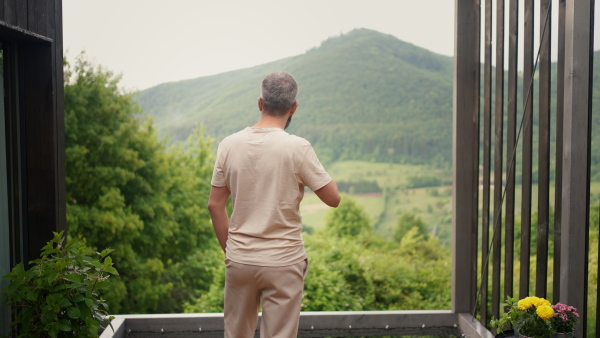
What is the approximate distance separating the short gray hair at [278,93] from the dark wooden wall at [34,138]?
3.70 ft

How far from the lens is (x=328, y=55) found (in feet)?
29.8

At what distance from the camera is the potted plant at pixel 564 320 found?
223cm

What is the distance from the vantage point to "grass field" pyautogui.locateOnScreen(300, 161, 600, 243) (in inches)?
334

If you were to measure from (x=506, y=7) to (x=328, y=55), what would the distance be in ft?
19.3

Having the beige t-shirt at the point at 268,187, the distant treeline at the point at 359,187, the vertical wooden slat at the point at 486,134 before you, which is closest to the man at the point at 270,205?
the beige t-shirt at the point at 268,187

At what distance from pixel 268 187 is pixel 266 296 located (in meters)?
0.39

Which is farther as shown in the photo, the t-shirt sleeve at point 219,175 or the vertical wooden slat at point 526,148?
the vertical wooden slat at point 526,148

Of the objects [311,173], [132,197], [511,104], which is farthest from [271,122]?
[132,197]

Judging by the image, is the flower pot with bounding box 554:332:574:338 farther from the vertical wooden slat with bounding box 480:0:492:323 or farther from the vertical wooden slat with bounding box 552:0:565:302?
the vertical wooden slat with bounding box 480:0:492:323

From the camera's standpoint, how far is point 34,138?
285 centimetres

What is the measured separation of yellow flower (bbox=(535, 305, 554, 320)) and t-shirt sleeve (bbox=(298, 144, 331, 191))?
0.86 m

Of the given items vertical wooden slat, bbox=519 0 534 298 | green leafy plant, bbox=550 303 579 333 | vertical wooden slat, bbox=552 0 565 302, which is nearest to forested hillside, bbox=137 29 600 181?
vertical wooden slat, bbox=519 0 534 298

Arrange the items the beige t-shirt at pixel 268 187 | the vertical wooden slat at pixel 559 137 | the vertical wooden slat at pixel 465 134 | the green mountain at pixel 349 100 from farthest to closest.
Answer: the green mountain at pixel 349 100 < the vertical wooden slat at pixel 465 134 < the vertical wooden slat at pixel 559 137 < the beige t-shirt at pixel 268 187

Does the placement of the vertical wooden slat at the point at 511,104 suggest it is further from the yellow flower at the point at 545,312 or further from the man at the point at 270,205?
the man at the point at 270,205
